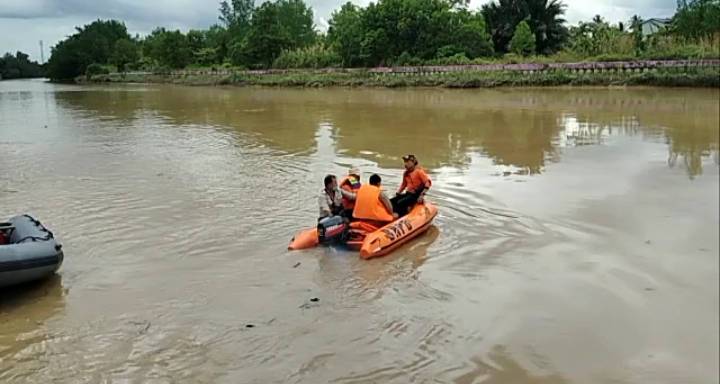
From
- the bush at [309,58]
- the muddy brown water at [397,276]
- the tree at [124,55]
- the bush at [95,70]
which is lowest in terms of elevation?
the muddy brown water at [397,276]

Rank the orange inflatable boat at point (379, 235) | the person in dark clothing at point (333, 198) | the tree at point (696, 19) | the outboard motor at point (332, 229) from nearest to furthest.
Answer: the tree at point (696, 19) < the orange inflatable boat at point (379, 235) < the outboard motor at point (332, 229) < the person in dark clothing at point (333, 198)

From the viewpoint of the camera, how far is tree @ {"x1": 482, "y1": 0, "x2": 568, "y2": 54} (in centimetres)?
4853

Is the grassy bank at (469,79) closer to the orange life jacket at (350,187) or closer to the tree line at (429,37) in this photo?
the tree line at (429,37)

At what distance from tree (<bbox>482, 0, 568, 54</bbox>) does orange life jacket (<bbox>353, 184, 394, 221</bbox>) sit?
41357mm

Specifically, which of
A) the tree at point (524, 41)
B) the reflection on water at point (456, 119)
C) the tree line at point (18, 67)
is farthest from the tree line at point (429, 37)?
the tree line at point (18, 67)

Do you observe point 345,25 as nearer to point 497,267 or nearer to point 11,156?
point 11,156

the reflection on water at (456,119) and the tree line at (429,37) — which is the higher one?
the tree line at (429,37)

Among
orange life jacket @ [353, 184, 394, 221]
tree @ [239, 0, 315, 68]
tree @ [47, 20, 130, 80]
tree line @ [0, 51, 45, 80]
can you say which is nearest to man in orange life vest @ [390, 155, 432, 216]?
orange life jacket @ [353, 184, 394, 221]

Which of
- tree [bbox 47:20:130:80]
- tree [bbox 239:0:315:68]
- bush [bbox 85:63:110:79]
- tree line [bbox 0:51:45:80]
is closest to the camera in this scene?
tree [bbox 239:0:315:68]

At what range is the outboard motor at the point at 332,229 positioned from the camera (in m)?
8.71

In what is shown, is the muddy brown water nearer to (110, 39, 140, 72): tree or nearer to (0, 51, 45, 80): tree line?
(110, 39, 140, 72): tree

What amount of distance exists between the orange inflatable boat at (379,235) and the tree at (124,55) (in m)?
83.9

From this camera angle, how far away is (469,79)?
3666cm

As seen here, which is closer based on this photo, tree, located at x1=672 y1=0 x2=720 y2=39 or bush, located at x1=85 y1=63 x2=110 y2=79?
tree, located at x1=672 y1=0 x2=720 y2=39
